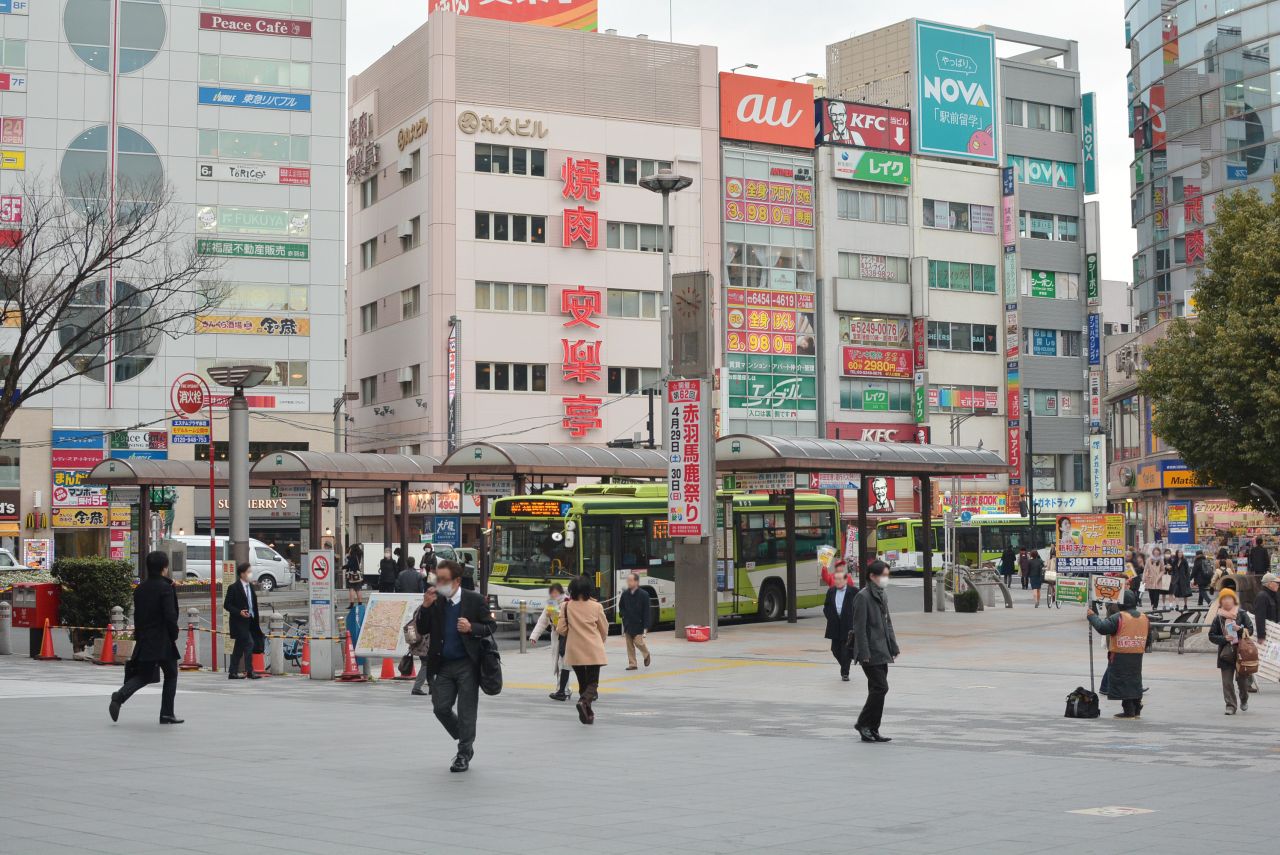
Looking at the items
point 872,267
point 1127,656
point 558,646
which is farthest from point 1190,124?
point 1127,656

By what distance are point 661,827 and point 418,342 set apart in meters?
60.9

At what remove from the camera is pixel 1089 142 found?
→ 85312mm

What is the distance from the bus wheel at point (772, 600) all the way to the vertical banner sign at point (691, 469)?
22.4 ft

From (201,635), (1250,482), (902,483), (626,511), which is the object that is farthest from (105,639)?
(902,483)

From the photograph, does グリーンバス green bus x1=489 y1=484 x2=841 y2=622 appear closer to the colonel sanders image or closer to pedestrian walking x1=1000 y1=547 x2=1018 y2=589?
pedestrian walking x1=1000 y1=547 x2=1018 y2=589

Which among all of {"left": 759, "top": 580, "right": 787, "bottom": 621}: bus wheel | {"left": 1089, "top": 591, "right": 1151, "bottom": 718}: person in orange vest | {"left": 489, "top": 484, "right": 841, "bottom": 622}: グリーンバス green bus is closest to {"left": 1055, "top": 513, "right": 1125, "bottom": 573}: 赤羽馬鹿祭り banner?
{"left": 1089, "top": 591, "right": 1151, "bottom": 718}: person in orange vest

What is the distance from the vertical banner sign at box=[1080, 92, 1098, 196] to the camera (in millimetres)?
85125

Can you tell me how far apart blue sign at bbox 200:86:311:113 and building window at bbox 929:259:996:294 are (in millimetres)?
32409

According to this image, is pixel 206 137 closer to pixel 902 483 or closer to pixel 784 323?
pixel 784 323

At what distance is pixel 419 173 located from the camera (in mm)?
69562

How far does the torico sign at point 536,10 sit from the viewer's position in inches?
2864

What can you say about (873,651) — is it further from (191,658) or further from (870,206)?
(870,206)

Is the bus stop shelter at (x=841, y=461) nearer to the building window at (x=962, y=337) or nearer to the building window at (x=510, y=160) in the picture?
the building window at (x=510, y=160)

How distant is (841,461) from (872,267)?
45179 millimetres
